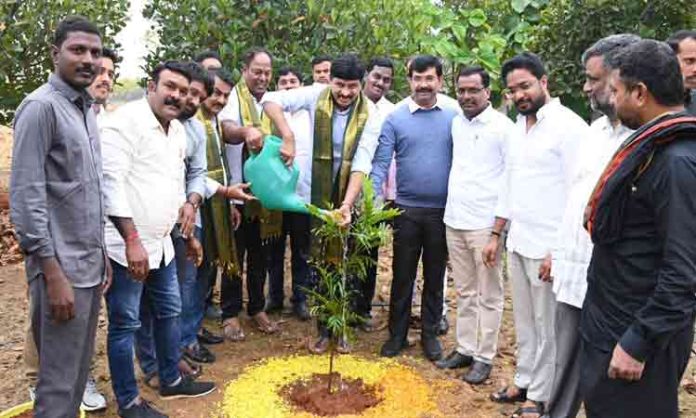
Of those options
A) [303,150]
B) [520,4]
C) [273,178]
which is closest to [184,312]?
[273,178]

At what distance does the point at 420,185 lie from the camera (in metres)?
4.74

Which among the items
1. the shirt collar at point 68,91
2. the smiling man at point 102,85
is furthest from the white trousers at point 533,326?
the smiling man at point 102,85

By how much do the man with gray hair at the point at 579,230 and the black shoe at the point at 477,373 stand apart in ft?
3.38

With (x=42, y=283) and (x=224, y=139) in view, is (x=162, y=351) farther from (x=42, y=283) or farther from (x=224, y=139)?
(x=224, y=139)

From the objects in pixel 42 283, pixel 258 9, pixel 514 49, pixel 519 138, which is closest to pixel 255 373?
pixel 42 283

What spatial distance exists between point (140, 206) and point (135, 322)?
66 cm

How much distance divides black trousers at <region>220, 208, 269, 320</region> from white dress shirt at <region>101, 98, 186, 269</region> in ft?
4.71

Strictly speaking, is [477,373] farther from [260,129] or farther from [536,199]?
[260,129]

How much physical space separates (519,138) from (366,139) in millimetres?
1218

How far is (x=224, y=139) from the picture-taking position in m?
4.99

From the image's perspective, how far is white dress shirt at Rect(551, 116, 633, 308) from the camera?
10.6 ft

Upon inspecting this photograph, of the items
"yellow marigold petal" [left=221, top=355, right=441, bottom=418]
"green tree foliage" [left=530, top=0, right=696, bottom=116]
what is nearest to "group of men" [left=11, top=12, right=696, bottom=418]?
"yellow marigold petal" [left=221, top=355, right=441, bottom=418]

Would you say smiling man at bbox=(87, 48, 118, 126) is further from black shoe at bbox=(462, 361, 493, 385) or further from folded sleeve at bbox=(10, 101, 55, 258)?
black shoe at bbox=(462, 361, 493, 385)

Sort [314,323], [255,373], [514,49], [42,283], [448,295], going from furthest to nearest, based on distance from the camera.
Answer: [514,49] → [448,295] → [314,323] → [255,373] → [42,283]
